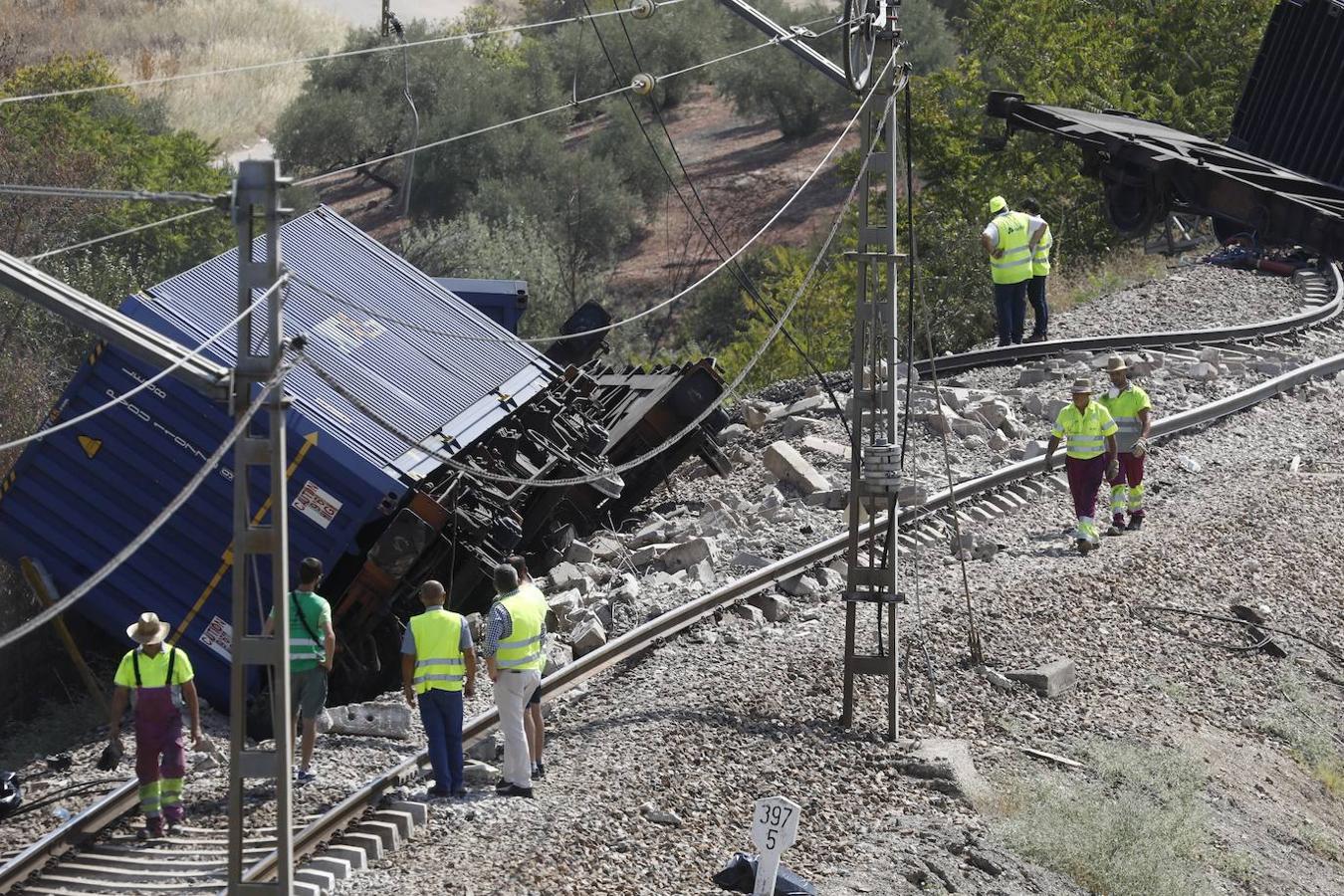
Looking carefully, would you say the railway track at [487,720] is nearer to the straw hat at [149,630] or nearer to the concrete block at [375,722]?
the concrete block at [375,722]

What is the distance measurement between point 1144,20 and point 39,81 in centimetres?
3023

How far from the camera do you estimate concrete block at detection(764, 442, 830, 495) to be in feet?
55.3

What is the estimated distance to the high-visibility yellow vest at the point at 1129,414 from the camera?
15391mm

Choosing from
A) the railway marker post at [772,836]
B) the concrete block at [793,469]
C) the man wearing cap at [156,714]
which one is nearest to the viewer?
the railway marker post at [772,836]

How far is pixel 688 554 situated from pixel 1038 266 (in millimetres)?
7460

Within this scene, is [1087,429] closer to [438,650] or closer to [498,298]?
[438,650]

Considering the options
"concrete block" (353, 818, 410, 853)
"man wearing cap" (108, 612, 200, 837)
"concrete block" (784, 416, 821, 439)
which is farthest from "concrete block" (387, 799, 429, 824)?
"concrete block" (784, 416, 821, 439)

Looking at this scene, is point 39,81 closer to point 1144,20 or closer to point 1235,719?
point 1144,20

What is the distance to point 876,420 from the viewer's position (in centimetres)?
1200

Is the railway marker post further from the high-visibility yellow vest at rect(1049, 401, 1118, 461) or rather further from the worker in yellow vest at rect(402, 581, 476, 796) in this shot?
→ the high-visibility yellow vest at rect(1049, 401, 1118, 461)

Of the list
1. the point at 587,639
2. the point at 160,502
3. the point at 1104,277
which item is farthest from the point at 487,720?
the point at 1104,277

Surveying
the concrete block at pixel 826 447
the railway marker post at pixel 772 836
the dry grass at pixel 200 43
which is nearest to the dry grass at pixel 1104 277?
the concrete block at pixel 826 447

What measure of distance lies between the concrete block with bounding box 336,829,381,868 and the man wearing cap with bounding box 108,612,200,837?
121 cm

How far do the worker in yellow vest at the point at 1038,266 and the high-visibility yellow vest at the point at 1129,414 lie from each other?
5.15 m
